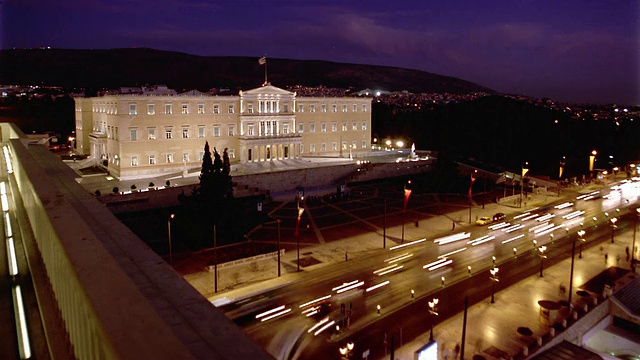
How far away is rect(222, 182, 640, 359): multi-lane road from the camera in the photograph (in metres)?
19.9

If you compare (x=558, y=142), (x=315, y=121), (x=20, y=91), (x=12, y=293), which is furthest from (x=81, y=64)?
(x=12, y=293)

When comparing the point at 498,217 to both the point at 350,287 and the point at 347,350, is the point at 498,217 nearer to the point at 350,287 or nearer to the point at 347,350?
the point at 350,287

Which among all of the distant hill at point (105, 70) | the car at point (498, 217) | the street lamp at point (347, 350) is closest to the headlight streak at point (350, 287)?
the street lamp at point (347, 350)

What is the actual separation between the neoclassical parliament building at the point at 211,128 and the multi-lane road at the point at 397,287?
2928cm

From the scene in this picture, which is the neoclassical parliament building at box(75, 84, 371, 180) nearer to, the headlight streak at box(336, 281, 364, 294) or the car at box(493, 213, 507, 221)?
the car at box(493, 213, 507, 221)

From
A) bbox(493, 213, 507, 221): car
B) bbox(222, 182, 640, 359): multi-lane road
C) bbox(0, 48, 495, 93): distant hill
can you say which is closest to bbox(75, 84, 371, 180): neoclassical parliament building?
bbox(493, 213, 507, 221): car

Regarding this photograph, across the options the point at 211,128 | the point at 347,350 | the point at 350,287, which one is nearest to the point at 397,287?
the point at 350,287

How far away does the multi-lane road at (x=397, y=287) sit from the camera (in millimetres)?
19938

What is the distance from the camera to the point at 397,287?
25125mm

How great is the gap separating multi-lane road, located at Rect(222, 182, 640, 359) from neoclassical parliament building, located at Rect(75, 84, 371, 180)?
96.1 feet

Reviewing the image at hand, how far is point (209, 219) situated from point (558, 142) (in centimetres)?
6217

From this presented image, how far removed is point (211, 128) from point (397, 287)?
3610 cm

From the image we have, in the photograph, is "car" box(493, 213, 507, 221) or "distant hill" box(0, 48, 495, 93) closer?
"car" box(493, 213, 507, 221)

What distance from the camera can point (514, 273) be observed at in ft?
91.1
